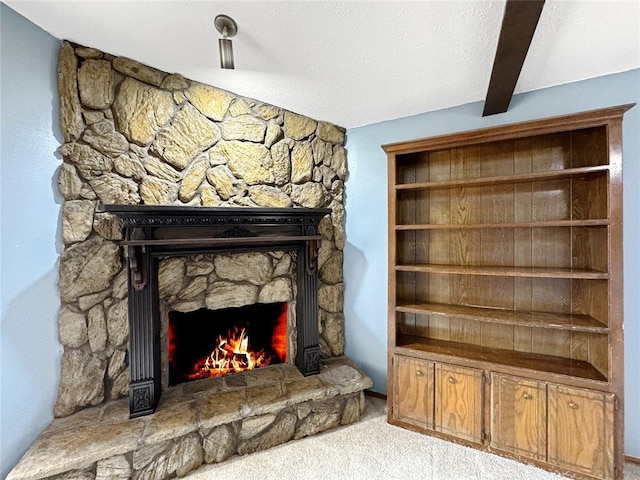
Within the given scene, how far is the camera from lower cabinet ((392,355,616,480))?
168 centimetres

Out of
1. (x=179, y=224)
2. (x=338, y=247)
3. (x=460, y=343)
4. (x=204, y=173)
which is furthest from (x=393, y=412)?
(x=204, y=173)

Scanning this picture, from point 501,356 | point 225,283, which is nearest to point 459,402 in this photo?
point 501,356

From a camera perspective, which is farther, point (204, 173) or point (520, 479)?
point (204, 173)

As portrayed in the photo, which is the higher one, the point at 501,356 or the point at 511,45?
the point at 511,45

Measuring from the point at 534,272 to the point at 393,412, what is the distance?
1.40 metres

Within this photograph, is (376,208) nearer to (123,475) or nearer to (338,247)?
(338,247)

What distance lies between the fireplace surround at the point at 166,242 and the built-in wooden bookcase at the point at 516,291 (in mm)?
787

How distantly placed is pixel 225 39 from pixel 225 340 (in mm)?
2066

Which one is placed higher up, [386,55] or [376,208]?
[386,55]

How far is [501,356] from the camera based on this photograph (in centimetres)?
206

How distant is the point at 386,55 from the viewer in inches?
71.7

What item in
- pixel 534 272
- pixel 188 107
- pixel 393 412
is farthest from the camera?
pixel 393 412

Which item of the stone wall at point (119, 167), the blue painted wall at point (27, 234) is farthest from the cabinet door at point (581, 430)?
the blue painted wall at point (27, 234)

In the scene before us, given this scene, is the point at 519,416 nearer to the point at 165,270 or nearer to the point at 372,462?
the point at 372,462
